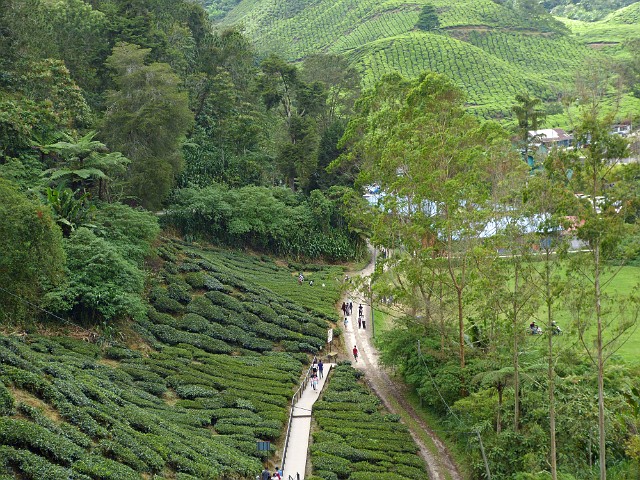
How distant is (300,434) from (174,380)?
6.13 m

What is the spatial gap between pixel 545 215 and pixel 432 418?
1453cm

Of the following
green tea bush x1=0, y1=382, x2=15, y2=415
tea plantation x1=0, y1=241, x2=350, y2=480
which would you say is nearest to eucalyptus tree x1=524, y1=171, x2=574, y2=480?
tea plantation x1=0, y1=241, x2=350, y2=480

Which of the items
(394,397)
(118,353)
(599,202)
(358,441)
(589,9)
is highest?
(589,9)

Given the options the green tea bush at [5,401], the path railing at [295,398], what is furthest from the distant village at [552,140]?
the green tea bush at [5,401]

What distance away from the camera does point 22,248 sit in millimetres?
28156

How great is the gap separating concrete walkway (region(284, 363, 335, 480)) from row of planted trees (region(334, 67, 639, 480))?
468cm

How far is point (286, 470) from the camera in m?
26.5

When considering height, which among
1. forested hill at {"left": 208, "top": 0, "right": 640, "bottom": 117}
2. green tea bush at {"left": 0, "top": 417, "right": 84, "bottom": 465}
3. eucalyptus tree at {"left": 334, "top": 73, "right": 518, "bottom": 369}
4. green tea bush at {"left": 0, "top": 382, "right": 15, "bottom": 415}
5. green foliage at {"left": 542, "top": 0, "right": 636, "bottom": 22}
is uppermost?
green foliage at {"left": 542, "top": 0, "right": 636, "bottom": 22}

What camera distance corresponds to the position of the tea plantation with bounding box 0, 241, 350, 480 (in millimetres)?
19734

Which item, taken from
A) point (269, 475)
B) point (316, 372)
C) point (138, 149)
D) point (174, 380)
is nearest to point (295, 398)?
point (316, 372)

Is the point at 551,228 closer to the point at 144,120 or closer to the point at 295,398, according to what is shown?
the point at 295,398

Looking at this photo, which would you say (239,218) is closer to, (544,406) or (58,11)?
(58,11)

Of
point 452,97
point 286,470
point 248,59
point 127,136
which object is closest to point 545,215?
point 286,470

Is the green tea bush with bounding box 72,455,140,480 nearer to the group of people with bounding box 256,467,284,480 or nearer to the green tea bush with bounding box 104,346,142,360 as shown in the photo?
the group of people with bounding box 256,467,284,480
